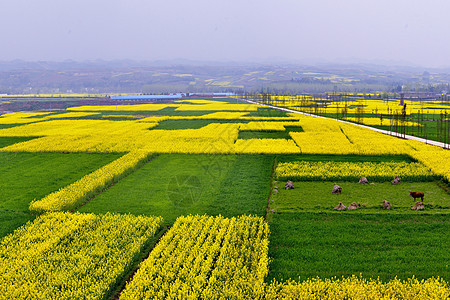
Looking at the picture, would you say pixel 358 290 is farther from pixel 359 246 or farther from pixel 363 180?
pixel 363 180

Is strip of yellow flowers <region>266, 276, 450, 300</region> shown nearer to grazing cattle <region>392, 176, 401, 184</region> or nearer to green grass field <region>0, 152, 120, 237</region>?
grazing cattle <region>392, 176, 401, 184</region>

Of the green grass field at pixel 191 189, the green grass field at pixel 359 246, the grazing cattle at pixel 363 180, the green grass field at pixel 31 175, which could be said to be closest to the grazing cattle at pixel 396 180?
the grazing cattle at pixel 363 180

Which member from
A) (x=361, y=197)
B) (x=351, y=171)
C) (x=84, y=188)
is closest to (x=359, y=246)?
(x=361, y=197)

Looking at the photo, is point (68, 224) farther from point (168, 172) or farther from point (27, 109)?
point (27, 109)

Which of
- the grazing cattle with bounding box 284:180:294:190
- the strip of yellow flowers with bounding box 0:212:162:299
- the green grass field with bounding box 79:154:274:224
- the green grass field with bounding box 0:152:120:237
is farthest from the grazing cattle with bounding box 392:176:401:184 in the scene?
the green grass field with bounding box 0:152:120:237

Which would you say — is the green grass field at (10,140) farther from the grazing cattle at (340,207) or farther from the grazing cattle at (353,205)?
the grazing cattle at (353,205)

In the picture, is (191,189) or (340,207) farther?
(191,189)
